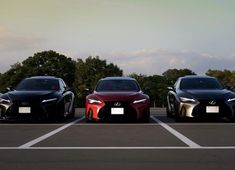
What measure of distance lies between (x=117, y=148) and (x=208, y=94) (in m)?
7.19

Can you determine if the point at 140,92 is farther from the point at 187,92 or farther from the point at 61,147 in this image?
the point at 61,147

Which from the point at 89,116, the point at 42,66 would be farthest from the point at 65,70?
the point at 89,116

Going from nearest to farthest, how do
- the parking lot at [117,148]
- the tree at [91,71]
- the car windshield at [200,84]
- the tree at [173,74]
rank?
the parking lot at [117,148]
the car windshield at [200,84]
the tree at [91,71]
the tree at [173,74]

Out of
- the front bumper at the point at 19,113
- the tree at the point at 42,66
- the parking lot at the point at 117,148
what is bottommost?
the parking lot at the point at 117,148

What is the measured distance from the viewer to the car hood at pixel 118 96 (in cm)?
1555

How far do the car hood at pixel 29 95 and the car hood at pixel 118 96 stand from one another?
53.9 inches

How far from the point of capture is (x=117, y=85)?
17.2m

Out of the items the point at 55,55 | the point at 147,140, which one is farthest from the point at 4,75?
the point at 147,140

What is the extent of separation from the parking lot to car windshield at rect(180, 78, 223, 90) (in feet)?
13.3

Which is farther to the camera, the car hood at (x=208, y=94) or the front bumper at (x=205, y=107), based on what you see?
the car hood at (x=208, y=94)

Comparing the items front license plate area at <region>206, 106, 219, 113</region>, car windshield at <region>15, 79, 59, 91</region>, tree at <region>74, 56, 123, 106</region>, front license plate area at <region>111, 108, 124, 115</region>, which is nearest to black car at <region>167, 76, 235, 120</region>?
front license plate area at <region>206, 106, 219, 113</region>

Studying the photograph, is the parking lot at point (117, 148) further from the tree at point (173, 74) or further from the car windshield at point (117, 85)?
the tree at point (173, 74)

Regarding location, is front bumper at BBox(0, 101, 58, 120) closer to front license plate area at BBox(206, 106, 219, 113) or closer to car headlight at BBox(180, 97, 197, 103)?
car headlight at BBox(180, 97, 197, 103)

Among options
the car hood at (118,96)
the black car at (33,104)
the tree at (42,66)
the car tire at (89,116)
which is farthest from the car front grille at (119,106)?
the tree at (42,66)
